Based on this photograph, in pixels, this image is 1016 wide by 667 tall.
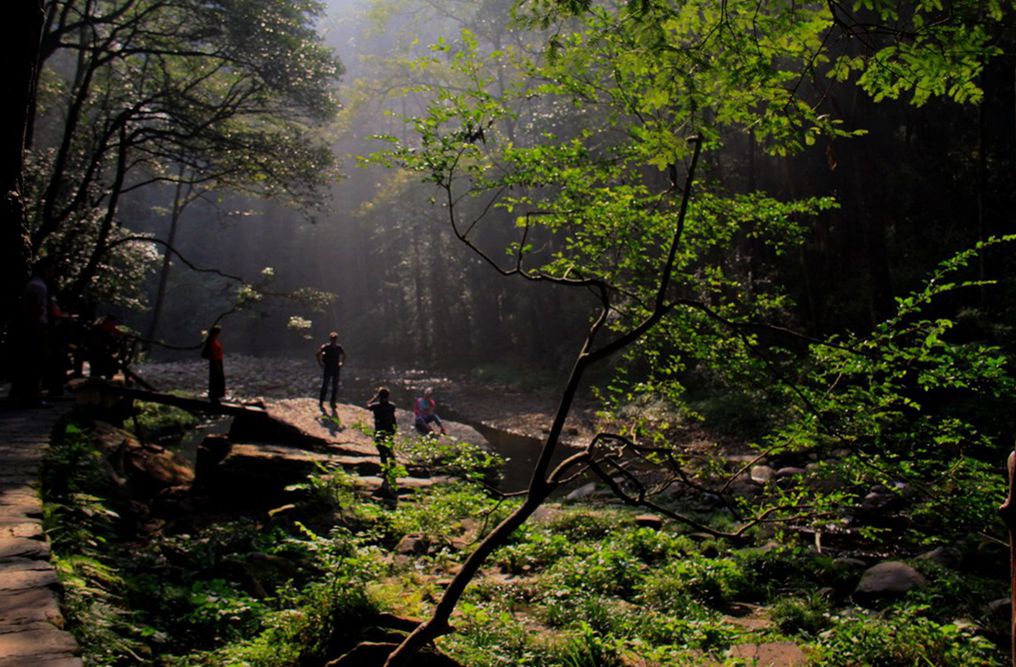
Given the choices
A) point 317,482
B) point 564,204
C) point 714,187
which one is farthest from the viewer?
point 317,482

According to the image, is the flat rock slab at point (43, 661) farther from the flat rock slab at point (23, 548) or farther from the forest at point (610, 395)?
the flat rock slab at point (23, 548)

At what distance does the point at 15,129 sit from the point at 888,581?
378 inches

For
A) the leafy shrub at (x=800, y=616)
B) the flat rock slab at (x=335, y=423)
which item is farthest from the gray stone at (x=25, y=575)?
the flat rock slab at (x=335, y=423)

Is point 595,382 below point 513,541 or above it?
above

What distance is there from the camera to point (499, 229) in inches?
1313

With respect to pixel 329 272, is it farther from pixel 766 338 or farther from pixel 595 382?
pixel 766 338

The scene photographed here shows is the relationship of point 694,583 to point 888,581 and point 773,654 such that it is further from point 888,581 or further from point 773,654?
point 888,581

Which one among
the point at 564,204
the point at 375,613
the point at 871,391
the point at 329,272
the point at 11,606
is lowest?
the point at 375,613

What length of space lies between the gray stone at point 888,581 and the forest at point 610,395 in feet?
0.11

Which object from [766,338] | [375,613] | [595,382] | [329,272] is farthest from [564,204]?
[329,272]

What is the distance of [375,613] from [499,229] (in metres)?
29.9

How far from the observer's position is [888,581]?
6578mm

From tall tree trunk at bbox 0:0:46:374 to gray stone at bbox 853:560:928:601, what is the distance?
915 centimetres

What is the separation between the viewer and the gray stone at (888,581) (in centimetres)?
646
